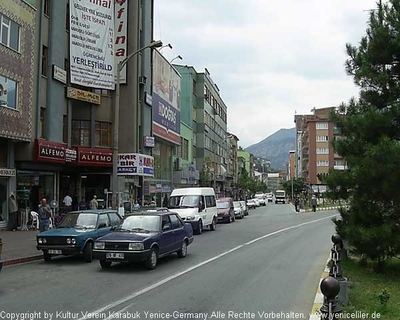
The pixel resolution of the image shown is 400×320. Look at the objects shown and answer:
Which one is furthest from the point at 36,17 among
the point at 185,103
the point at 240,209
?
the point at 185,103

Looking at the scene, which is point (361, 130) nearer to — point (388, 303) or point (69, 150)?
point (388, 303)

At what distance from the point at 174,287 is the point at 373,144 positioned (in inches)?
219

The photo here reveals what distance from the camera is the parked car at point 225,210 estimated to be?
36.4 meters

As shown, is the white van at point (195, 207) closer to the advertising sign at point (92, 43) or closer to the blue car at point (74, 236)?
the blue car at point (74, 236)

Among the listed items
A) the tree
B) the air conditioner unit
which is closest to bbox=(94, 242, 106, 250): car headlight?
the tree

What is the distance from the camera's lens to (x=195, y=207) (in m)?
26.5

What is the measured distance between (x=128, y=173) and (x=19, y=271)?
22451 mm

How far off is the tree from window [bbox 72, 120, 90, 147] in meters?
24.8

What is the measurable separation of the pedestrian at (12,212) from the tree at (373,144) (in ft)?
58.2

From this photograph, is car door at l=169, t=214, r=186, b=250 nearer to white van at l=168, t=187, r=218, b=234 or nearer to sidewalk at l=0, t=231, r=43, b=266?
sidewalk at l=0, t=231, r=43, b=266

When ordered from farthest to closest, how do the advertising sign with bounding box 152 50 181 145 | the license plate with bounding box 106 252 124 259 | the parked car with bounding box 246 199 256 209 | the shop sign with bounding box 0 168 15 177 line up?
the parked car with bounding box 246 199 256 209 → the advertising sign with bounding box 152 50 181 145 → the shop sign with bounding box 0 168 15 177 → the license plate with bounding box 106 252 124 259

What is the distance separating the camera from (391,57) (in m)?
12.0

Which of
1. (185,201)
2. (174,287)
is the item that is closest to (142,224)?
(174,287)

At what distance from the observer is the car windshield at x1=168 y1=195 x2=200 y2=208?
88.3ft
